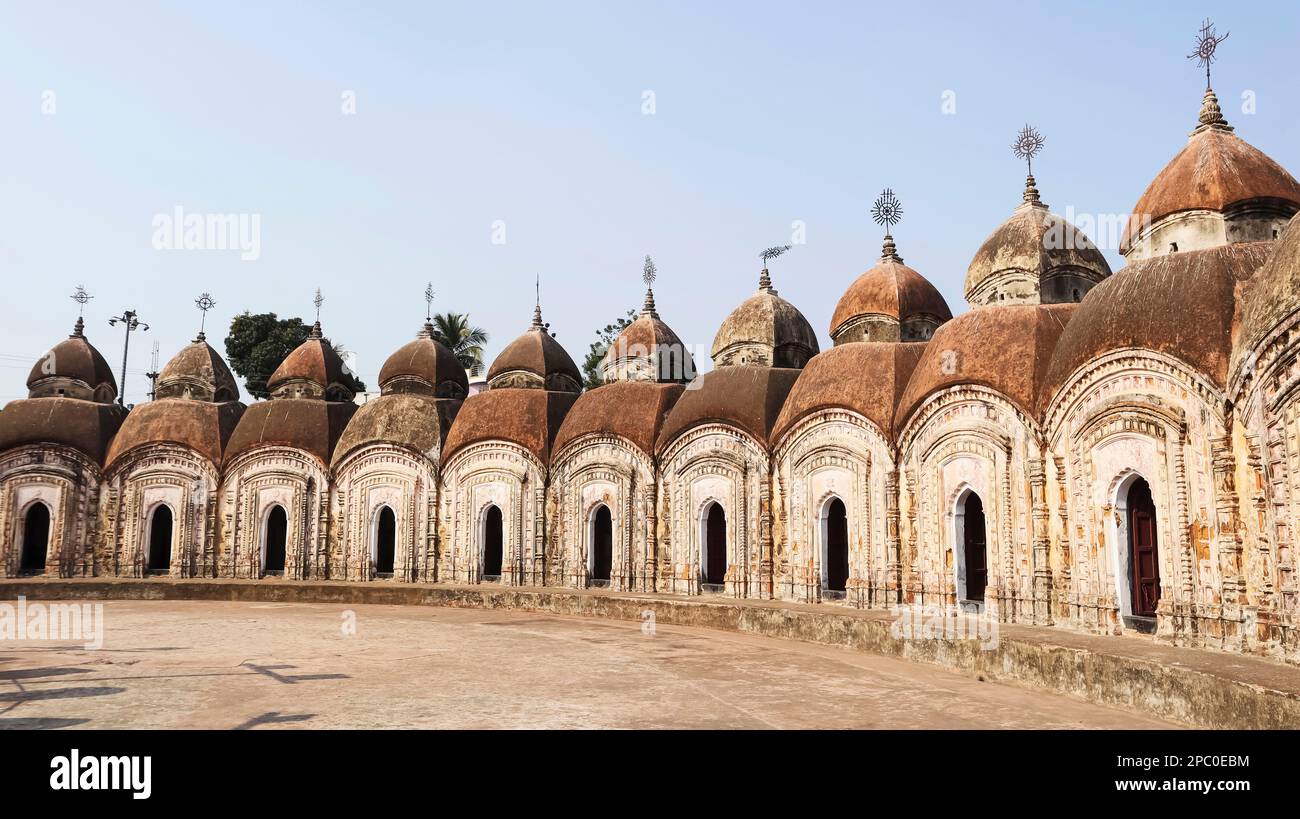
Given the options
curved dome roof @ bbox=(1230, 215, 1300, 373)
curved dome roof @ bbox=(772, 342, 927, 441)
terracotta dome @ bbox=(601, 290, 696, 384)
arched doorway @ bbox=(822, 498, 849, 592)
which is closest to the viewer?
curved dome roof @ bbox=(1230, 215, 1300, 373)

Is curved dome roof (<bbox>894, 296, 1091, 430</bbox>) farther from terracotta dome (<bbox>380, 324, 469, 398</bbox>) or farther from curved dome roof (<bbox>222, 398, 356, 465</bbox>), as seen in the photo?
curved dome roof (<bbox>222, 398, 356, 465</bbox>)

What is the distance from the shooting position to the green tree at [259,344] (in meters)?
42.4

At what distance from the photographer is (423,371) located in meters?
24.0

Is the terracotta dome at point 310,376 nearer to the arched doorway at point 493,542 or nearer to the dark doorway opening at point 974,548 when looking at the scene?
the arched doorway at point 493,542

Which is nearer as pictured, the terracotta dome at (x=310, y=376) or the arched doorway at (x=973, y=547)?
the arched doorway at (x=973, y=547)

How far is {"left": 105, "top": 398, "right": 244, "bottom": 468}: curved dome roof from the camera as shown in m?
23.4

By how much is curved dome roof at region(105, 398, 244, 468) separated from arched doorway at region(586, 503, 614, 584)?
33.8 ft

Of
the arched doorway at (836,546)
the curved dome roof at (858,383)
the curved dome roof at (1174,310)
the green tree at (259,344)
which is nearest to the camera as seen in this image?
the curved dome roof at (1174,310)

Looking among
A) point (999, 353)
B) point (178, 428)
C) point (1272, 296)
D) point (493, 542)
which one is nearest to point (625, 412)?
point (493, 542)

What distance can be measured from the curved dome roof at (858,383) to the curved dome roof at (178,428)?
14964mm

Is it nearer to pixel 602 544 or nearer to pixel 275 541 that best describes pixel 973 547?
pixel 602 544

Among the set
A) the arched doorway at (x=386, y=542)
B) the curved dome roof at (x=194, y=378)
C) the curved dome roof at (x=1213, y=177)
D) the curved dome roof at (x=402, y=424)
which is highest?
the curved dome roof at (x=1213, y=177)

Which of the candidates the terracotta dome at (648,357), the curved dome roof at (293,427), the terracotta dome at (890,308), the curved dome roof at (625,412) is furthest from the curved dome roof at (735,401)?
the curved dome roof at (293,427)

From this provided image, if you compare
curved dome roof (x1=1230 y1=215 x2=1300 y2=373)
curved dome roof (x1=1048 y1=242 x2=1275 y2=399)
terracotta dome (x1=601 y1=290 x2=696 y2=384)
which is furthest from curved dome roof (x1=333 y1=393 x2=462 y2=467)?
curved dome roof (x1=1230 y1=215 x2=1300 y2=373)
